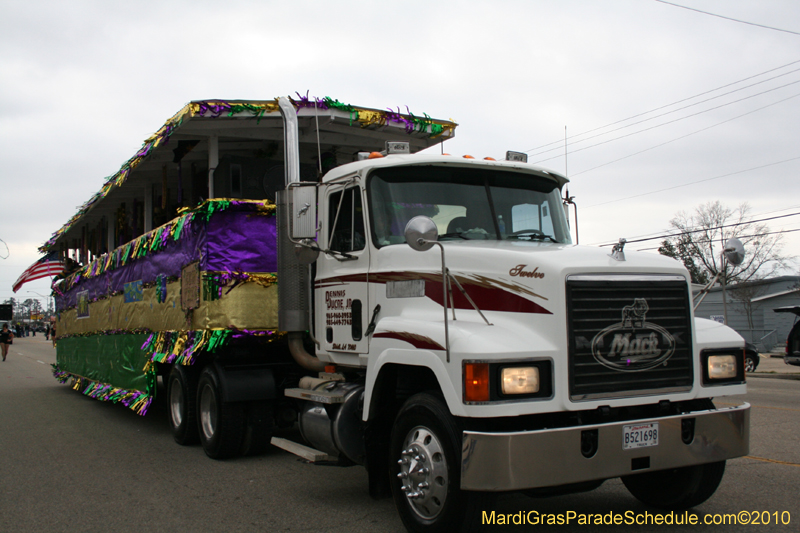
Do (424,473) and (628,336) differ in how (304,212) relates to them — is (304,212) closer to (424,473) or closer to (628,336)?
(424,473)

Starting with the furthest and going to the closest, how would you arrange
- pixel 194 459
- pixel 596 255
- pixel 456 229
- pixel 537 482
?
pixel 194 459 < pixel 456 229 < pixel 596 255 < pixel 537 482

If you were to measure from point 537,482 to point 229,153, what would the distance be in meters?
5.97

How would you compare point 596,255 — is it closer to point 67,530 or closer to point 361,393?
point 361,393

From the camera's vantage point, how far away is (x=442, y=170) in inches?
232

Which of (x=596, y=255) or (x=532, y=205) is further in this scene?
(x=532, y=205)

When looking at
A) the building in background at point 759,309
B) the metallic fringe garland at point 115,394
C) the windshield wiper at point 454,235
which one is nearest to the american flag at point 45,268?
the metallic fringe garland at point 115,394

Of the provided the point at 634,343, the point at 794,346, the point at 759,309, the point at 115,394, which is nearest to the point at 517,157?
the point at 634,343

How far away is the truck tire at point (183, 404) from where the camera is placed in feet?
27.6

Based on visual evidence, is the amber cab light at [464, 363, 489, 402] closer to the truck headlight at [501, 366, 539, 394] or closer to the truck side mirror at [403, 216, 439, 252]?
the truck headlight at [501, 366, 539, 394]

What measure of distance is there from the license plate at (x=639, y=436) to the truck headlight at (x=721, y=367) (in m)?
0.80

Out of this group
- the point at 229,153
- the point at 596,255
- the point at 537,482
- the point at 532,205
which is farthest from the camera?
the point at 229,153

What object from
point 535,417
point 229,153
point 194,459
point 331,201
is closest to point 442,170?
point 331,201

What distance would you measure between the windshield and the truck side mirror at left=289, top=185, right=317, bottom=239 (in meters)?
0.50

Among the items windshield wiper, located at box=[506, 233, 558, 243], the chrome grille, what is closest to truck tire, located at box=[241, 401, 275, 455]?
windshield wiper, located at box=[506, 233, 558, 243]
